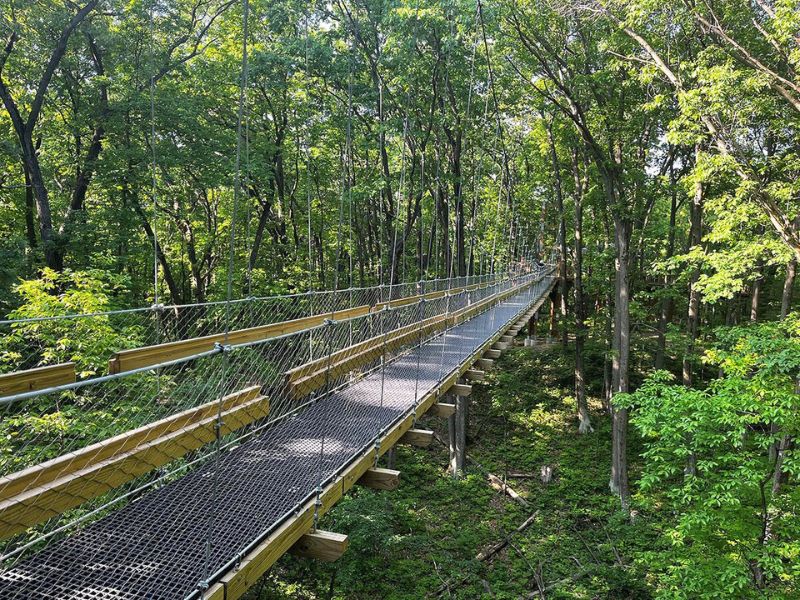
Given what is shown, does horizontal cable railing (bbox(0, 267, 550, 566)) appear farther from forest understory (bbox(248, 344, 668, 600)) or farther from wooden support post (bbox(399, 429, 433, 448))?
forest understory (bbox(248, 344, 668, 600))

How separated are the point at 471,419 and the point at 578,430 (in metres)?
2.45

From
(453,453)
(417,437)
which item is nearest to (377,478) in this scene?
(417,437)

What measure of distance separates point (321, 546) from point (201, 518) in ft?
1.51

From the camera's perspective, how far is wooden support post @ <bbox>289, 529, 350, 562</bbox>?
1893 mm

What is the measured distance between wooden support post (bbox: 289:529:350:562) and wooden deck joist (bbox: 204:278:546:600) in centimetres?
5

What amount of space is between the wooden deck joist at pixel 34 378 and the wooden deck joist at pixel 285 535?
0.86 meters

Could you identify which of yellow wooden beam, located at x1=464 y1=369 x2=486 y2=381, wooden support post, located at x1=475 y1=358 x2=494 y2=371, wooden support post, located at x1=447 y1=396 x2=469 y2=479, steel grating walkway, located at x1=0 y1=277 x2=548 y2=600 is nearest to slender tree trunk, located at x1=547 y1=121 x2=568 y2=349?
wooden support post, located at x1=447 y1=396 x2=469 y2=479

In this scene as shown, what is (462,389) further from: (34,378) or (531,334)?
(531,334)

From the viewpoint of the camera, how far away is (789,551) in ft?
12.8

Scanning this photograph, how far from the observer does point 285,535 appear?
1.76 m

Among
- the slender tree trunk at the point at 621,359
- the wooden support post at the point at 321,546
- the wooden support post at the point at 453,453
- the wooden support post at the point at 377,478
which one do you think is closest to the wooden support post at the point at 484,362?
the wooden support post at the point at 377,478

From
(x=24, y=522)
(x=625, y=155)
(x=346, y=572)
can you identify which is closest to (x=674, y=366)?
(x=625, y=155)

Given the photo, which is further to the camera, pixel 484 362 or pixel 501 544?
pixel 501 544

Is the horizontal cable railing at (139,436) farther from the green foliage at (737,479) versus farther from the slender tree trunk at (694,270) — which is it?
the slender tree trunk at (694,270)
